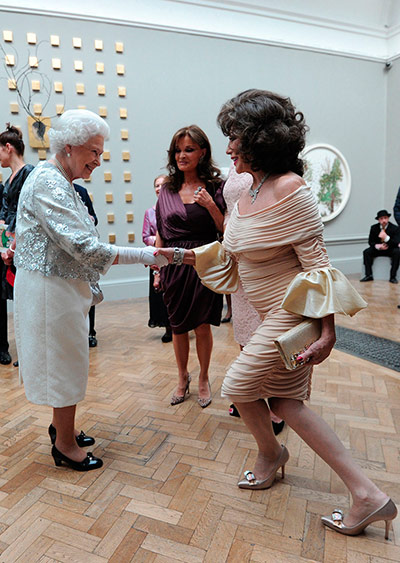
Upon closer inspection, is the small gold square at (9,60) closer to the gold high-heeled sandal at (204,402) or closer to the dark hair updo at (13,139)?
the dark hair updo at (13,139)

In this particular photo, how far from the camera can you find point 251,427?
6.12 feet

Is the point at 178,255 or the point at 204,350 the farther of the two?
the point at 204,350

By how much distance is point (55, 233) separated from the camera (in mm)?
1822

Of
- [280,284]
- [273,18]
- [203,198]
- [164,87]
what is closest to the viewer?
[280,284]

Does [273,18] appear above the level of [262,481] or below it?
above

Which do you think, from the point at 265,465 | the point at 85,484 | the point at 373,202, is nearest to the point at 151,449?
the point at 85,484

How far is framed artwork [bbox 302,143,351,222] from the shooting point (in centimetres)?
834

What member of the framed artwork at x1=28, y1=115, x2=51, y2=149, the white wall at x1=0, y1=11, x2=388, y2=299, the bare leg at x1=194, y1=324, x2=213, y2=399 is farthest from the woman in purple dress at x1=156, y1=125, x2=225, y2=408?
the framed artwork at x1=28, y1=115, x2=51, y2=149

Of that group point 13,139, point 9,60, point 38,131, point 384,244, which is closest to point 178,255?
point 13,139

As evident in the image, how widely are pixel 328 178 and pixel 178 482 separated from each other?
7.71m

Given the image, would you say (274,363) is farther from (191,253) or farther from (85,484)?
(85,484)

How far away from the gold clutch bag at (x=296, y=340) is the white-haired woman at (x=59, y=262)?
2.87 feet

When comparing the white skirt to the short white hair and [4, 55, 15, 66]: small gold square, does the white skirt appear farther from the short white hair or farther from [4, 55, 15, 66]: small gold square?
[4, 55, 15, 66]: small gold square

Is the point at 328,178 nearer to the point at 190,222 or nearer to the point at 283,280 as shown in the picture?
the point at 190,222
